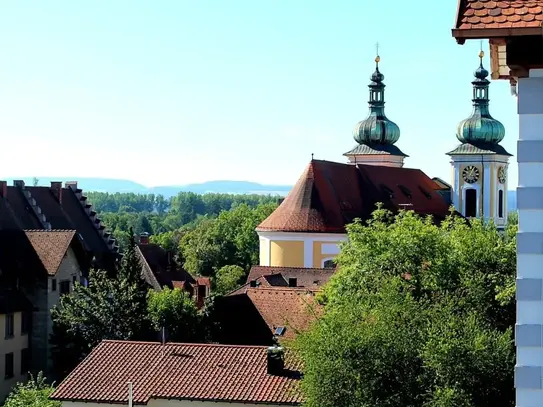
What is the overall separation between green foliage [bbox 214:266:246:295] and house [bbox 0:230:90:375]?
3602 cm

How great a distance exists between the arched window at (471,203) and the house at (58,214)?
36.8 m

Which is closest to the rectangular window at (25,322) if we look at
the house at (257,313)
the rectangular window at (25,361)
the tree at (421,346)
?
the rectangular window at (25,361)

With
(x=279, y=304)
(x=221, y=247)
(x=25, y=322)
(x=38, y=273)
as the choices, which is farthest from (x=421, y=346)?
(x=221, y=247)

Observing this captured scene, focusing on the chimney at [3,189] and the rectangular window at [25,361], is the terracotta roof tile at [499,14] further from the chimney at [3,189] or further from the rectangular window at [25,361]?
the chimney at [3,189]

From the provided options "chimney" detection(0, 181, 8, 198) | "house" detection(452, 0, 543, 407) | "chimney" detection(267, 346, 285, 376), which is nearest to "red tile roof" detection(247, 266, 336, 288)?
"chimney" detection(0, 181, 8, 198)

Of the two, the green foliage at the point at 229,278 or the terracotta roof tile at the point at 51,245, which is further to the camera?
the green foliage at the point at 229,278

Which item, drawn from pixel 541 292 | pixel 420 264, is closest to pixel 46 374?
pixel 420 264

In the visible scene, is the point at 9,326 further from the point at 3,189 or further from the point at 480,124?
the point at 480,124

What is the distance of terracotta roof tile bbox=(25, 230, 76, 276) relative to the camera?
139ft

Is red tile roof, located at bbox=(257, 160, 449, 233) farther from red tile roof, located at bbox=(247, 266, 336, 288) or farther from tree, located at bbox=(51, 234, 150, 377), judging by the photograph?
tree, located at bbox=(51, 234, 150, 377)

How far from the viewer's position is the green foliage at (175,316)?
35750 mm

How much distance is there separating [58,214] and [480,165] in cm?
4080

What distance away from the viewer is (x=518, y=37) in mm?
6887

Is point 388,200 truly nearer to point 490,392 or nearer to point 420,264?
point 420,264
